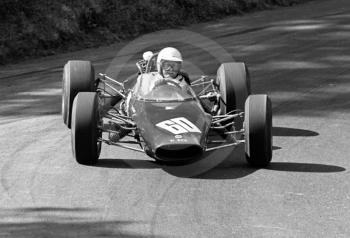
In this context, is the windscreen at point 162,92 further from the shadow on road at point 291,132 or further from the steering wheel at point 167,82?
the shadow on road at point 291,132

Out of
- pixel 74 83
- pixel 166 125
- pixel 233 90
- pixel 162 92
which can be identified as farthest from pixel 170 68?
pixel 74 83

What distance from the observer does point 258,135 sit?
1089cm

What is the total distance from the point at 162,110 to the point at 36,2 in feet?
38.9

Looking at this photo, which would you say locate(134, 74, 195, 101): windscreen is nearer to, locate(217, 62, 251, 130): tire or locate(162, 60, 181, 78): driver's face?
locate(162, 60, 181, 78): driver's face

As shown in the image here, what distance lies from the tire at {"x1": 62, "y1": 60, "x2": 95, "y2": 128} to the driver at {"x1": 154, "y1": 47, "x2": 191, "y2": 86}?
1559mm

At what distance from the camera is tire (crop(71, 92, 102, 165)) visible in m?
10.9

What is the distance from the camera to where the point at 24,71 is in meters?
19.1

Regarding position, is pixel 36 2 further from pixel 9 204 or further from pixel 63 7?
pixel 9 204

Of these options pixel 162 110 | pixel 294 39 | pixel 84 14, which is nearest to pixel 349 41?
pixel 294 39

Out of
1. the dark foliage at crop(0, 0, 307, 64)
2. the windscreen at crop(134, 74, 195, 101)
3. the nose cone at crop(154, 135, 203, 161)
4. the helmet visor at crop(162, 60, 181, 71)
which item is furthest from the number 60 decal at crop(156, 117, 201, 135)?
the dark foliage at crop(0, 0, 307, 64)

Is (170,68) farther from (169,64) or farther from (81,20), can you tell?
(81,20)

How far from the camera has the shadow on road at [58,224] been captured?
8492 mm

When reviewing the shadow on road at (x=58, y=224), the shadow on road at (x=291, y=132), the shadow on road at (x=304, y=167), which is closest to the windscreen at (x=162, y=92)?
the shadow on road at (x=304, y=167)

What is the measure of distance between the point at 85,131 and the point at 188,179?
1339mm
